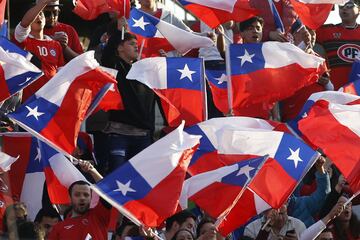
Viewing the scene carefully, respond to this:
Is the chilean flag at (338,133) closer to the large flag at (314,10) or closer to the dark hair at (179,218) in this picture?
the dark hair at (179,218)

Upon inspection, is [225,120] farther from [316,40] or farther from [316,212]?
[316,40]

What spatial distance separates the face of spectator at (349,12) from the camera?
71.4 ft

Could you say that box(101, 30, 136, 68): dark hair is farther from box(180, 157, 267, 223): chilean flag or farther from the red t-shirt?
box(180, 157, 267, 223): chilean flag

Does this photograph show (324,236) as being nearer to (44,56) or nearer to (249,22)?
(249,22)

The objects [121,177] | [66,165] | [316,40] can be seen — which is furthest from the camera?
[316,40]

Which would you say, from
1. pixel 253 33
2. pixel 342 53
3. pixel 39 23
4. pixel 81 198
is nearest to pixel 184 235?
pixel 81 198

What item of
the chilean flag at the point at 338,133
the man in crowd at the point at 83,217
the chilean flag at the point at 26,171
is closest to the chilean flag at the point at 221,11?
the chilean flag at the point at 338,133

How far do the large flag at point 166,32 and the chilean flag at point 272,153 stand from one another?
5.82ft

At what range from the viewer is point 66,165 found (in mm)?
18703

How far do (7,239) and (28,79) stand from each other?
4.06 meters

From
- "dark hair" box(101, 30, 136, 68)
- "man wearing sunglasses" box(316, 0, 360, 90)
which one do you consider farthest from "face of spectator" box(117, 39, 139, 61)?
"man wearing sunglasses" box(316, 0, 360, 90)

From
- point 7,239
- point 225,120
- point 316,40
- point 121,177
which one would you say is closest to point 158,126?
point 316,40

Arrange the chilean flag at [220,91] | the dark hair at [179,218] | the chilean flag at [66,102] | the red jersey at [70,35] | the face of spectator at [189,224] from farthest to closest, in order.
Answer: the red jersey at [70,35] → the chilean flag at [220,91] → the chilean flag at [66,102] → the dark hair at [179,218] → the face of spectator at [189,224]

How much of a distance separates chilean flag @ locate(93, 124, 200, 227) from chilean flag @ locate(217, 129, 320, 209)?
110 centimetres
